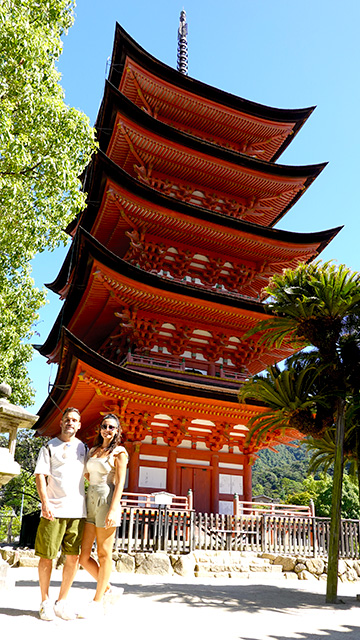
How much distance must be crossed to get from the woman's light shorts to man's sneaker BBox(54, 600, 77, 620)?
684mm

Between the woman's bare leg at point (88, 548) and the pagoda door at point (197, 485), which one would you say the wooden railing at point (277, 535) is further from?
the woman's bare leg at point (88, 548)

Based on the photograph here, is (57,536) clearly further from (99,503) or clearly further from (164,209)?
(164,209)

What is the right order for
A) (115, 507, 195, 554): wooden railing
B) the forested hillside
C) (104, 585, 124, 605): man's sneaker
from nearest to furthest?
1. (104, 585, 124, 605): man's sneaker
2. (115, 507, 195, 554): wooden railing
3. the forested hillside

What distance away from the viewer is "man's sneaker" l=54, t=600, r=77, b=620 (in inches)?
159

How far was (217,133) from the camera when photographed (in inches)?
835

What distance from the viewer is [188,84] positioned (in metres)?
19.5

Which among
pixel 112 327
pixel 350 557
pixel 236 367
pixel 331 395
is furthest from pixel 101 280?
pixel 350 557

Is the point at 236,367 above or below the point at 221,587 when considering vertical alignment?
above

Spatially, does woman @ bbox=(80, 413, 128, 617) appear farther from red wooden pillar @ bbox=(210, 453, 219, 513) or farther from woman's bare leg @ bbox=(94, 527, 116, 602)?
red wooden pillar @ bbox=(210, 453, 219, 513)

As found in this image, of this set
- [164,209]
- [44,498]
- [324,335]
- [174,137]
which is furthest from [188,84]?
[44,498]

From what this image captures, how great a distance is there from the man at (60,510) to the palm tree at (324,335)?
513 centimetres

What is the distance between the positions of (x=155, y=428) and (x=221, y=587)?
6.53 metres

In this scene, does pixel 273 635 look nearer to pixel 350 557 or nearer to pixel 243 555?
pixel 243 555

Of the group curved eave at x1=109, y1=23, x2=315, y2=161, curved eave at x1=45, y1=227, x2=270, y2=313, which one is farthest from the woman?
curved eave at x1=109, y1=23, x2=315, y2=161
